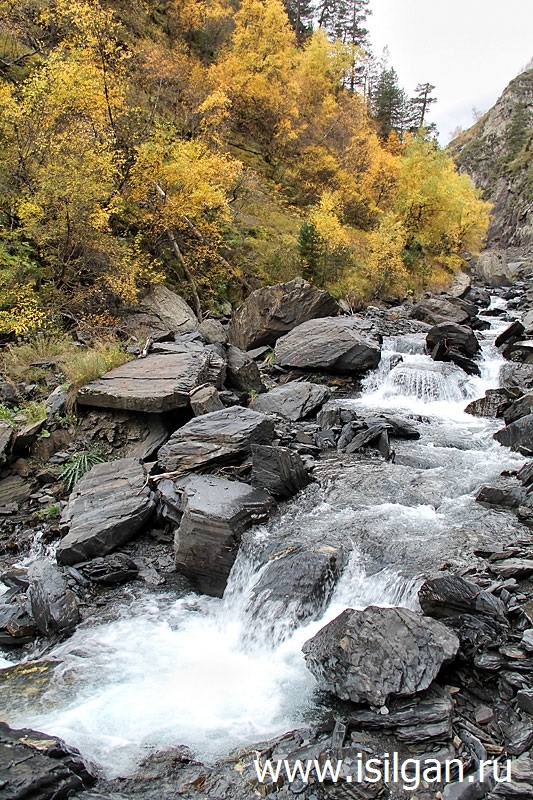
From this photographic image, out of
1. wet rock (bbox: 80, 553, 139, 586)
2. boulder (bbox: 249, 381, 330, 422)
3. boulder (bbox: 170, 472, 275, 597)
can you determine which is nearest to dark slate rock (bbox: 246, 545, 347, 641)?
boulder (bbox: 170, 472, 275, 597)

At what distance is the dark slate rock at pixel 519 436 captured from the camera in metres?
11.6

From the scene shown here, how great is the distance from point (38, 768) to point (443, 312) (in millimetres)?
23729

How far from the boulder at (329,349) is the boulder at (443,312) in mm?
7223

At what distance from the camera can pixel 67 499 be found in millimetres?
10492

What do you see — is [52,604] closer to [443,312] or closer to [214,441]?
[214,441]

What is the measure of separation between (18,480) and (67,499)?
4.31ft

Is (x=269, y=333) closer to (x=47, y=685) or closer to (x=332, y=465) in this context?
(x=332, y=465)

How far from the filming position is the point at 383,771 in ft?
15.2

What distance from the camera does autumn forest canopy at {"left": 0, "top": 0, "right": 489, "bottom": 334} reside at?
14.8 m

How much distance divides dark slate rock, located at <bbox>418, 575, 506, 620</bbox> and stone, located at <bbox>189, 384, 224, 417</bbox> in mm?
7026

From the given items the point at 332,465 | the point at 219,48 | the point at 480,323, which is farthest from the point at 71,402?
the point at 219,48

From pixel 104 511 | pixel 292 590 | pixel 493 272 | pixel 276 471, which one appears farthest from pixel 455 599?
pixel 493 272

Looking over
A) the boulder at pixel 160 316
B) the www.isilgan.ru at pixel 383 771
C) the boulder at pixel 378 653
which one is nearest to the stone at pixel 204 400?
the boulder at pixel 160 316

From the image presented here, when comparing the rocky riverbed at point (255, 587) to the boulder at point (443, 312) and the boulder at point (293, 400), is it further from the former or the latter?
the boulder at point (443, 312)
